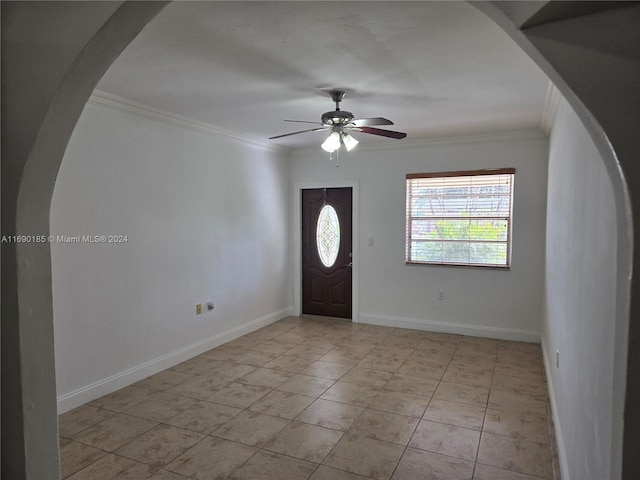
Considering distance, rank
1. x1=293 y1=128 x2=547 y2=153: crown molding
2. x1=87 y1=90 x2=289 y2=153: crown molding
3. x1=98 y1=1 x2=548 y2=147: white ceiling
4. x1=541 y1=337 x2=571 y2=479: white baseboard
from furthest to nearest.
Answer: x1=293 y1=128 x2=547 y2=153: crown molding, x1=87 y1=90 x2=289 y2=153: crown molding, x1=541 y1=337 x2=571 y2=479: white baseboard, x1=98 y1=1 x2=548 y2=147: white ceiling

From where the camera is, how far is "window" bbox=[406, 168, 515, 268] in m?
5.07

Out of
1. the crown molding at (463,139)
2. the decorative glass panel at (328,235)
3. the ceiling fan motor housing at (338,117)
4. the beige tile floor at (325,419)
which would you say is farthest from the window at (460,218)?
the ceiling fan motor housing at (338,117)

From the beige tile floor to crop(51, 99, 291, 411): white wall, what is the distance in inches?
12.0

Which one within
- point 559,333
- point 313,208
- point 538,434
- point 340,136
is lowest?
point 538,434

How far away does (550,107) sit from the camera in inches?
142

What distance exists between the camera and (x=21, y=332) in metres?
1.31

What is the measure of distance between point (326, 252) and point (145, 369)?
119 inches

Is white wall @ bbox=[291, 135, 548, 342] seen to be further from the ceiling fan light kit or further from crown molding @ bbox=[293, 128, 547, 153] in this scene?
the ceiling fan light kit

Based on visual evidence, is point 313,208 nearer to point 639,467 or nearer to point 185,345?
point 185,345

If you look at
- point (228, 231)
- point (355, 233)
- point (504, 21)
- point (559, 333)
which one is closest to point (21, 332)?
point (504, 21)

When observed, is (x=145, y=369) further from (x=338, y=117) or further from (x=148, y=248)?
(x=338, y=117)

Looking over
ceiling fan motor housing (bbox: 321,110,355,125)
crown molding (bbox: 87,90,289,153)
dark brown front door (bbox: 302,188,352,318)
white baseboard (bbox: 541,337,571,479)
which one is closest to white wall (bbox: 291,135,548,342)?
dark brown front door (bbox: 302,188,352,318)

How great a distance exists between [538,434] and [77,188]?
388 cm

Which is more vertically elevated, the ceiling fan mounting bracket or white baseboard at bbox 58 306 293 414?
the ceiling fan mounting bracket
